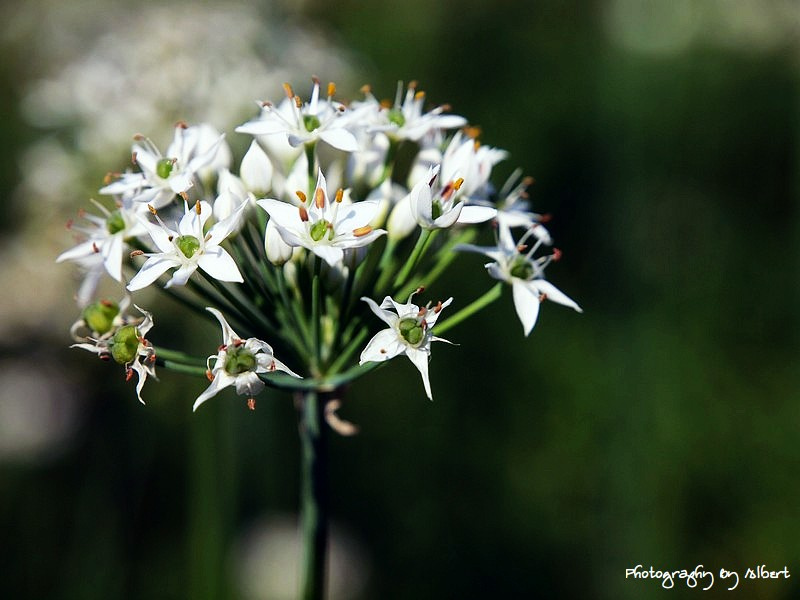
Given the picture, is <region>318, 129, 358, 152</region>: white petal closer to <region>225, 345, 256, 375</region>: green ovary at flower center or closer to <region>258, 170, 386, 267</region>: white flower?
<region>258, 170, 386, 267</region>: white flower

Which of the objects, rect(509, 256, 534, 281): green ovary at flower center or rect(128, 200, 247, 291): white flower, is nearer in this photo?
rect(128, 200, 247, 291): white flower

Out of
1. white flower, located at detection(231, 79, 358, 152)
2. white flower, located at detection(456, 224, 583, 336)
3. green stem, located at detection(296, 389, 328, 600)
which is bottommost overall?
green stem, located at detection(296, 389, 328, 600)

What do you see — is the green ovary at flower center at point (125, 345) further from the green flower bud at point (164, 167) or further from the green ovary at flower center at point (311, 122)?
the green ovary at flower center at point (311, 122)

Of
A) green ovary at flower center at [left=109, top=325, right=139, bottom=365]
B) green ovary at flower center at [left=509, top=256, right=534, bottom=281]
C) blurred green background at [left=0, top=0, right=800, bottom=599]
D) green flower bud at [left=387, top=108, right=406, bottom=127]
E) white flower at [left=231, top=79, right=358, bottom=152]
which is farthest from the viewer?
blurred green background at [left=0, top=0, right=800, bottom=599]

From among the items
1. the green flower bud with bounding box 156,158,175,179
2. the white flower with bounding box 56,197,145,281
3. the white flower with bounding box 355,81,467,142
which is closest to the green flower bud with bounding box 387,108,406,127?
the white flower with bounding box 355,81,467,142

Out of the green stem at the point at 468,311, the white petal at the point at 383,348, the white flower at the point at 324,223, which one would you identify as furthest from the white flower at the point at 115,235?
the green stem at the point at 468,311

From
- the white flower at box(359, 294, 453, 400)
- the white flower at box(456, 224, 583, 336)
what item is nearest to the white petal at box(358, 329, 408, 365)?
the white flower at box(359, 294, 453, 400)

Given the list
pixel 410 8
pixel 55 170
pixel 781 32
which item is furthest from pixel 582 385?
pixel 410 8

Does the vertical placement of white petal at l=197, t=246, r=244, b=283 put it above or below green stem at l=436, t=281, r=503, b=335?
above

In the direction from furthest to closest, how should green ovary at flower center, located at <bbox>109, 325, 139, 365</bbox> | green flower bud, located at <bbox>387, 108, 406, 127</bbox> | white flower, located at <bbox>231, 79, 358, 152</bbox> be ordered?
green flower bud, located at <bbox>387, 108, 406, 127</bbox> → white flower, located at <bbox>231, 79, 358, 152</bbox> → green ovary at flower center, located at <bbox>109, 325, 139, 365</bbox>
